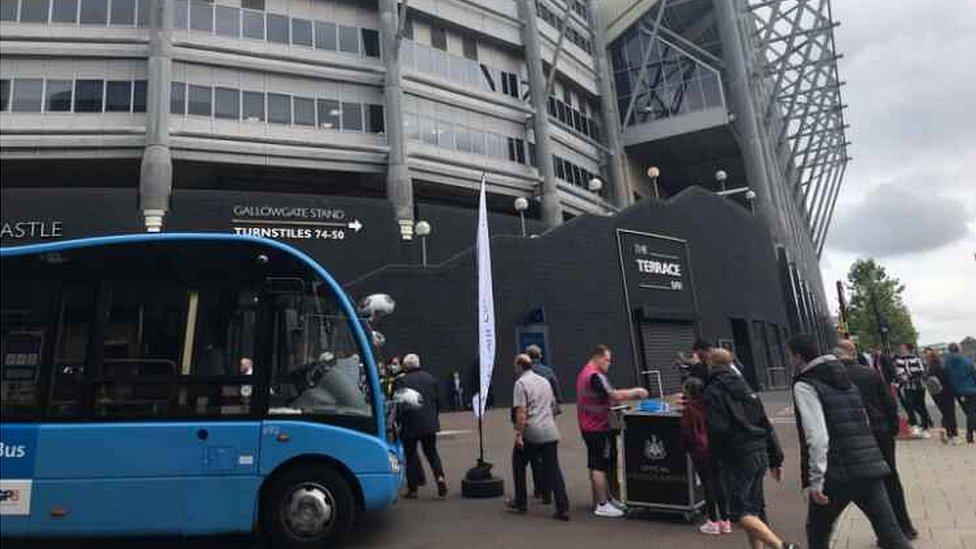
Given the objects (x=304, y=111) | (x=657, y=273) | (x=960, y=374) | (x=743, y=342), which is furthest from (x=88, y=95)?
(x=743, y=342)

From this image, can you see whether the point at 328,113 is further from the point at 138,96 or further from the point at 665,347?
the point at 665,347

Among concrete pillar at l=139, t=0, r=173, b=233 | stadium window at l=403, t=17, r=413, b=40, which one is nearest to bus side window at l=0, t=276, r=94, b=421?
concrete pillar at l=139, t=0, r=173, b=233

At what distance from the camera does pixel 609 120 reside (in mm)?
42000

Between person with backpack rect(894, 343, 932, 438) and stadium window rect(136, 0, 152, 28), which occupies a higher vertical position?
stadium window rect(136, 0, 152, 28)

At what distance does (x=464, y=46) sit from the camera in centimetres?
3269

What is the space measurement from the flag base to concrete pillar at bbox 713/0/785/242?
36122mm

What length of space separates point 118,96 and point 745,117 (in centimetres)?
3424

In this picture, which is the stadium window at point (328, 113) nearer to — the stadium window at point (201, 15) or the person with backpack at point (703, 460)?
the stadium window at point (201, 15)

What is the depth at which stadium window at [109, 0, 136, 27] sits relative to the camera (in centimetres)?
2503

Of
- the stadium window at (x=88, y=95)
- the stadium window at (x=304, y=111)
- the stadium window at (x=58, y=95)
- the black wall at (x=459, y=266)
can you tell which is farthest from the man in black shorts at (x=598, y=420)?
the stadium window at (x=58, y=95)

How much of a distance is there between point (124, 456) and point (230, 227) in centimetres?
1827

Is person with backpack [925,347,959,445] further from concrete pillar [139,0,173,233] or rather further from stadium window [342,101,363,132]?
stadium window [342,101,363,132]

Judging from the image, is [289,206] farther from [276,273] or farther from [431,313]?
[276,273]

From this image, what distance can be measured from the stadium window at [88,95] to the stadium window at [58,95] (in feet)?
0.82
